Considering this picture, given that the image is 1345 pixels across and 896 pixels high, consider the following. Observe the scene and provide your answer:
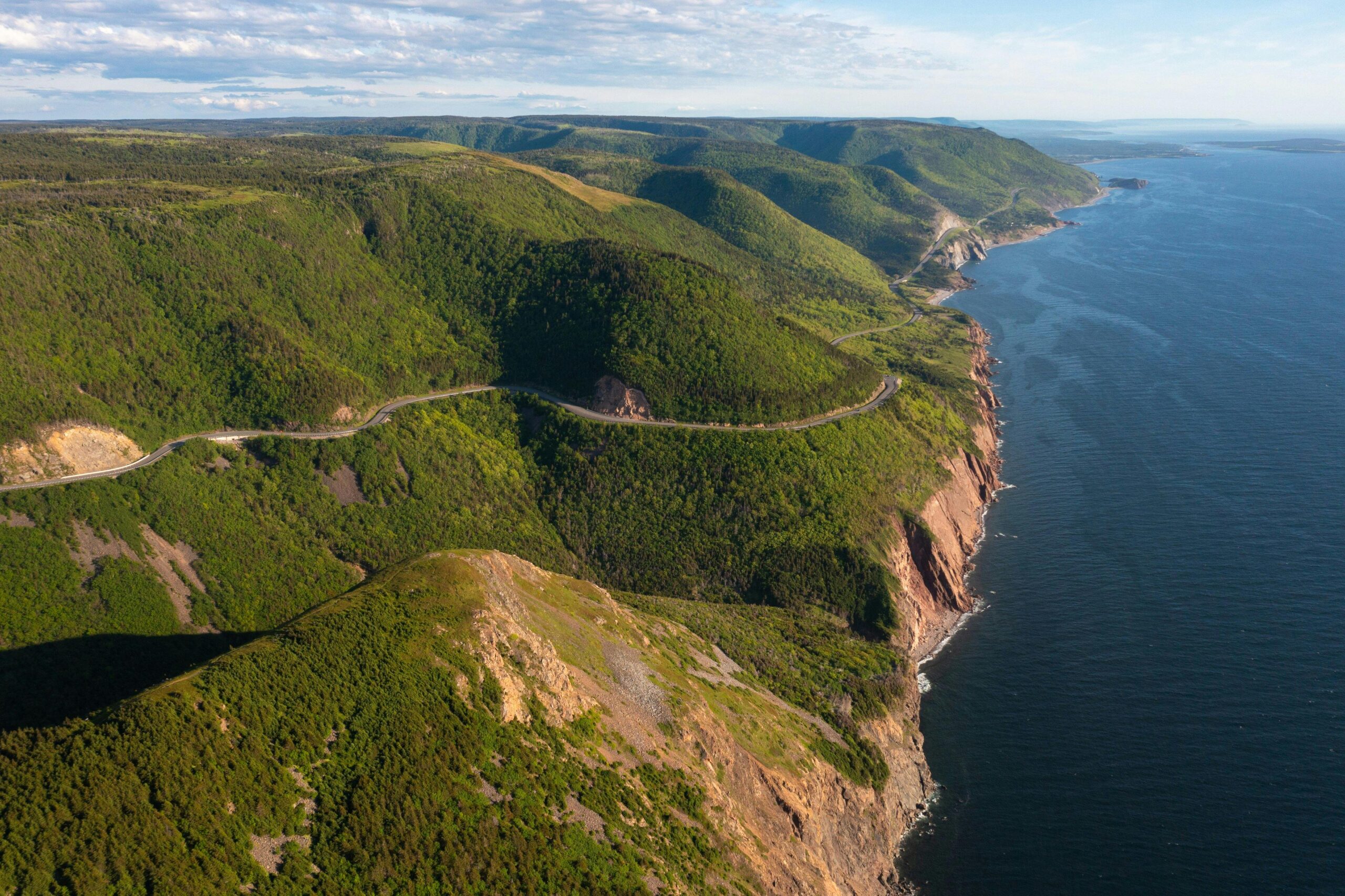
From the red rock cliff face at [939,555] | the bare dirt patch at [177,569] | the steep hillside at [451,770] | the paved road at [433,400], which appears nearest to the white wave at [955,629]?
the red rock cliff face at [939,555]

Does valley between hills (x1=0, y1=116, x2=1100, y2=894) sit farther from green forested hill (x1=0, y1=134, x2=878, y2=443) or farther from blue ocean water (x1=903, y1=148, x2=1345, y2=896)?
blue ocean water (x1=903, y1=148, x2=1345, y2=896)

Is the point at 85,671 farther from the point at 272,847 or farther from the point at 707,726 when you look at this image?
the point at 707,726

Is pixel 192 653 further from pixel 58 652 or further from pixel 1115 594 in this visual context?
pixel 1115 594

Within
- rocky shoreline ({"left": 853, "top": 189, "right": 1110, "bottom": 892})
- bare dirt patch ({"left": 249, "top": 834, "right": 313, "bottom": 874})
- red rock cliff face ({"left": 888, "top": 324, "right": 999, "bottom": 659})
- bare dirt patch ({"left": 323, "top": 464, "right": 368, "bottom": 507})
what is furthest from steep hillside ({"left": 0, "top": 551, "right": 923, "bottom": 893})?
bare dirt patch ({"left": 323, "top": 464, "right": 368, "bottom": 507})

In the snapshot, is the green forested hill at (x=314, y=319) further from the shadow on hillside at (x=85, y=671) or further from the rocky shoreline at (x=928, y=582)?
the shadow on hillside at (x=85, y=671)

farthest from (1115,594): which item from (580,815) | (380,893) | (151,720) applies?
(151,720)

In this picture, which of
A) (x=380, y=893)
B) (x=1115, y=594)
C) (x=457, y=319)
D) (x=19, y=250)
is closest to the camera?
(x=380, y=893)
